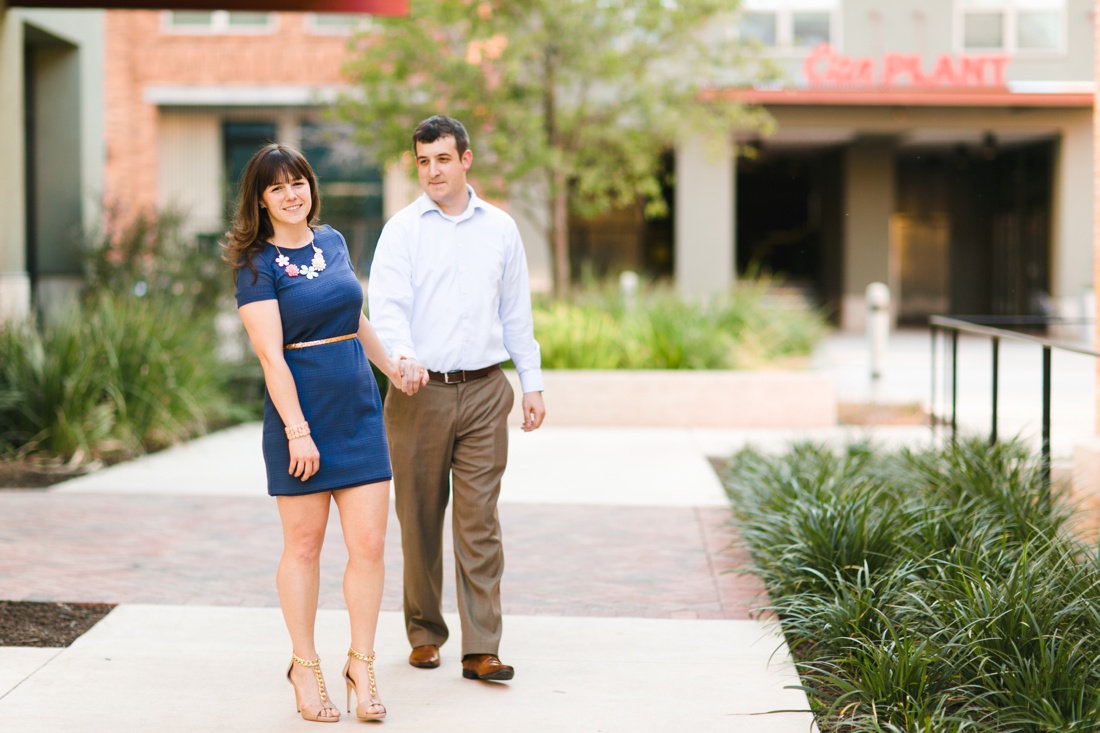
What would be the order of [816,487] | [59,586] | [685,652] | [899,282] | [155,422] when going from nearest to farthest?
[685,652]
[59,586]
[816,487]
[155,422]
[899,282]

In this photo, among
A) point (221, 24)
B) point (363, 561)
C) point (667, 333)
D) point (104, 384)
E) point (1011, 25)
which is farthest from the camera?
point (221, 24)

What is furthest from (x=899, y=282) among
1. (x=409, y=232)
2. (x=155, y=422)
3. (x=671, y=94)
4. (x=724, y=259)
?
(x=409, y=232)

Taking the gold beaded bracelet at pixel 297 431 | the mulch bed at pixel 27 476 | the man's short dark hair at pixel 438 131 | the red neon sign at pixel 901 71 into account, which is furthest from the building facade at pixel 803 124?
the gold beaded bracelet at pixel 297 431

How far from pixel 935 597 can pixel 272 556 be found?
365 centimetres

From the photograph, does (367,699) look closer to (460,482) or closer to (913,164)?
(460,482)

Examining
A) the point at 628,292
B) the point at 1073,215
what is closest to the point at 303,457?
the point at 628,292

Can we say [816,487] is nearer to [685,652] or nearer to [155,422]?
[685,652]

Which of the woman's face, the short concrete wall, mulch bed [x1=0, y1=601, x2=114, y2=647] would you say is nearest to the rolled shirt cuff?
the woman's face

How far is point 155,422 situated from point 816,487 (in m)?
6.30

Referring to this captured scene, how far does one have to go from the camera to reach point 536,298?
51.6ft

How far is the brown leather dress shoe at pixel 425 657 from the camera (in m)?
4.79

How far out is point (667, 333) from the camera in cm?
1332

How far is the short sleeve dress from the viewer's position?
4066 millimetres

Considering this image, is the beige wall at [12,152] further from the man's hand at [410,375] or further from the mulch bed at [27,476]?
the man's hand at [410,375]
